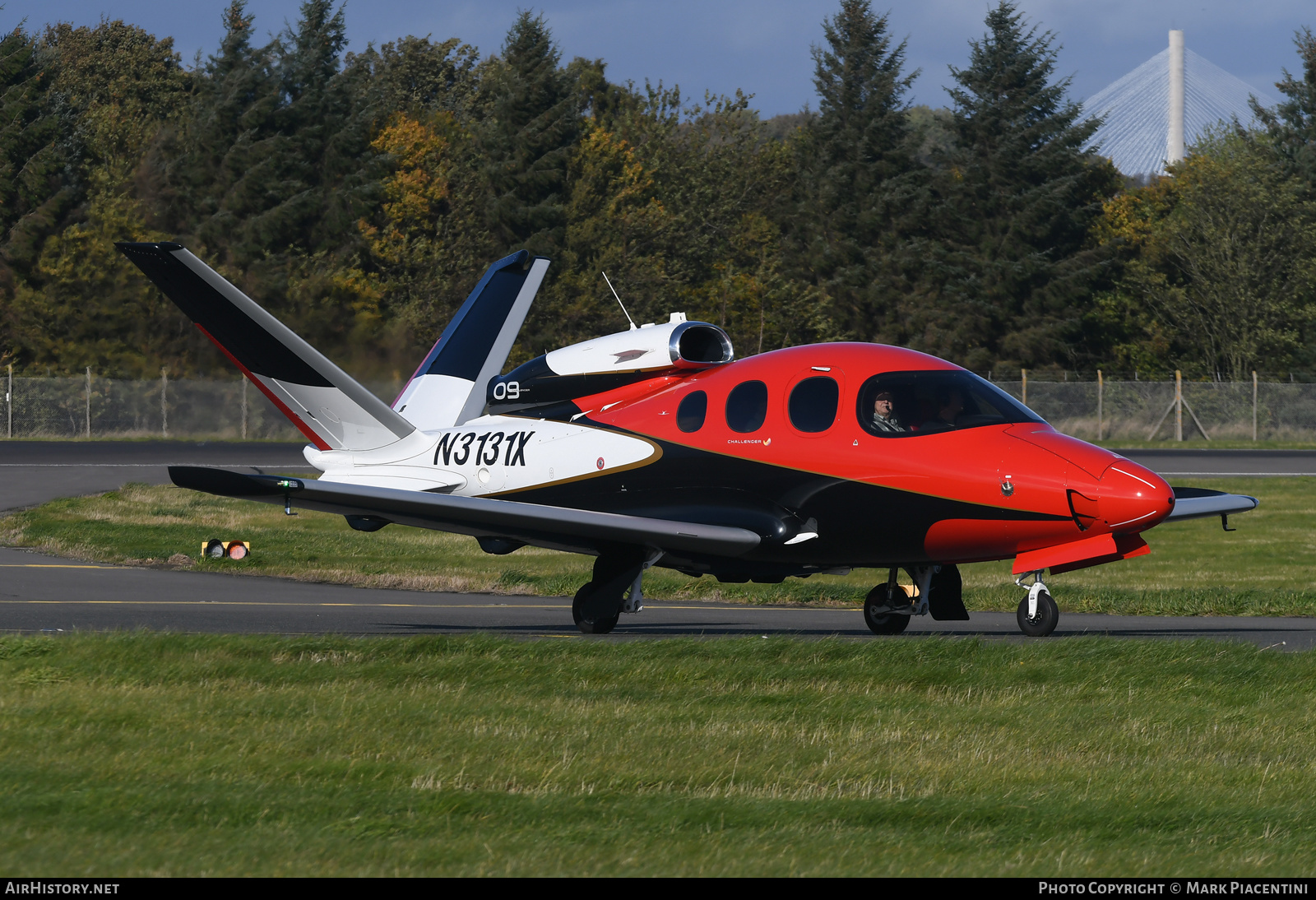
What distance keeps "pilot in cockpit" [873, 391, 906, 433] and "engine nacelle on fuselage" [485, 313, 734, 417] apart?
6.29 ft

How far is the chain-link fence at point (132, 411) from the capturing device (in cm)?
5578

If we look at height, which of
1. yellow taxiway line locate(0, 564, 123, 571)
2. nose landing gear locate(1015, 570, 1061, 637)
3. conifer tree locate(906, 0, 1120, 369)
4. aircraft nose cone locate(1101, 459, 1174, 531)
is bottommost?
yellow taxiway line locate(0, 564, 123, 571)

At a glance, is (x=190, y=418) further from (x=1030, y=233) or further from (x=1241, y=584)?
(x=1241, y=584)

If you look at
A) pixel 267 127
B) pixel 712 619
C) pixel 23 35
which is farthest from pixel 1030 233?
pixel 712 619

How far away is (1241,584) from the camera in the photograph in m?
23.1

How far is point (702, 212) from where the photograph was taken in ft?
257

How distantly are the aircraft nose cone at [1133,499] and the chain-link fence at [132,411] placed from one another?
46968mm

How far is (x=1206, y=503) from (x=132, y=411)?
4894 centimetres

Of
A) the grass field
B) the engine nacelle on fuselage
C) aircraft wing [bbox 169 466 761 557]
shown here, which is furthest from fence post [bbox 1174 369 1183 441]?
aircraft wing [bbox 169 466 761 557]

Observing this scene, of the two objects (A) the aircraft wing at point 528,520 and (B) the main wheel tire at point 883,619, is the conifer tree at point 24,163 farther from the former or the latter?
(B) the main wheel tire at point 883,619

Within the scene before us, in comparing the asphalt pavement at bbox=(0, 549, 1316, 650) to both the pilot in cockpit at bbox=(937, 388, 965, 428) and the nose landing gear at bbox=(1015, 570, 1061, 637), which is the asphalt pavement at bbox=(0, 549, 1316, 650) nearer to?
the nose landing gear at bbox=(1015, 570, 1061, 637)

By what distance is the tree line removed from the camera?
58688mm

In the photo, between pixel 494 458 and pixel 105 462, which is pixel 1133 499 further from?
pixel 105 462

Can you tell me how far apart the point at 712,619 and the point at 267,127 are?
1899 inches
